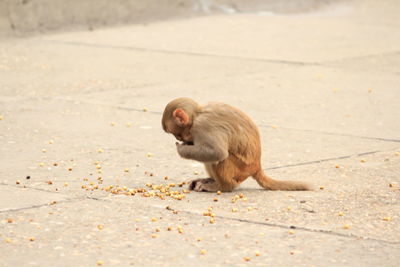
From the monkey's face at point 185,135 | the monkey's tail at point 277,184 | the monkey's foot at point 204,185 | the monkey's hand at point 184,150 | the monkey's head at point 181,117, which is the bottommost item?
the monkey's foot at point 204,185

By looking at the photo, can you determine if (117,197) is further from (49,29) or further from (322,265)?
(49,29)

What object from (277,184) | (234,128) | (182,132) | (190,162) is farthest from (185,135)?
(190,162)

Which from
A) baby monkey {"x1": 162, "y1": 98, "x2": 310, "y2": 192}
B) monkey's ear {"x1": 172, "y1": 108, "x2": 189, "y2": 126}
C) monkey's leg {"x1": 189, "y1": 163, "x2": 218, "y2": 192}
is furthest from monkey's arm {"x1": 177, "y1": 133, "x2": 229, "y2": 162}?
monkey's leg {"x1": 189, "y1": 163, "x2": 218, "y2": 192}

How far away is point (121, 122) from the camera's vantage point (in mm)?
7555

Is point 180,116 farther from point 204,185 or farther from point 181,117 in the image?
point 204,185

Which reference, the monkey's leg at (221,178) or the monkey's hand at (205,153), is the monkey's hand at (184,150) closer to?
the monkey's hand at (205,153)

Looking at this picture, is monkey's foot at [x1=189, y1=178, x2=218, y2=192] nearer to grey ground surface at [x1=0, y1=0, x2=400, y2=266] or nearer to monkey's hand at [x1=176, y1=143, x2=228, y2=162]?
grey ground surface at [x1=0, y1=0, x2=400, y2=266]

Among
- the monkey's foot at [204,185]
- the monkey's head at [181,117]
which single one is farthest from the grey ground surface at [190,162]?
the monkey's head at [181,117]

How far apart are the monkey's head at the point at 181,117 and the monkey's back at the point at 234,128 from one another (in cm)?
6

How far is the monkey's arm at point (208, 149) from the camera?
5.23 metres

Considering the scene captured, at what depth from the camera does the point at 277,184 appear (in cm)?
558

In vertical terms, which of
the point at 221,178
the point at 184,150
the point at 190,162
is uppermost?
the point at 184,150

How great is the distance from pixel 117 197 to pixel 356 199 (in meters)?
1.45

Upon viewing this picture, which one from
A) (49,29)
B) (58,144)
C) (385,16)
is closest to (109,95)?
(58,144)
